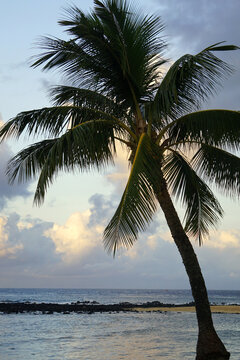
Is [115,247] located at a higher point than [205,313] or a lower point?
higher

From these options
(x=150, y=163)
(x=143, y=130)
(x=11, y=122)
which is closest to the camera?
(x=150, y=163)

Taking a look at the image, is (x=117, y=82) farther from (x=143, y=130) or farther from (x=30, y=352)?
(x=30, y=352)

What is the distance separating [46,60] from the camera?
526 inches

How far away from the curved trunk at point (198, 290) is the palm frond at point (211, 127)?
67.1 inches

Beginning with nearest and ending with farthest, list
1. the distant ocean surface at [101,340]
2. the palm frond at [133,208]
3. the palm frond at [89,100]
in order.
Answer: the palm frond at [133,208] → the palm frond at [89,100] → the distant ocean surface at [101,340]

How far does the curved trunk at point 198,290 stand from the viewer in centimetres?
1141

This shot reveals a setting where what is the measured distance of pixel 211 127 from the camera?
41.1ft

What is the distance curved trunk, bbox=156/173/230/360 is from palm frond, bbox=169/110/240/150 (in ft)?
5.60

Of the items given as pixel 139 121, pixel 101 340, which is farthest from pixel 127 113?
pixel 101 340

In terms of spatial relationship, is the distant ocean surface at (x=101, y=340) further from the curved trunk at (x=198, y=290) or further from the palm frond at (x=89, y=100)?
the palm frond at (x=89, y=100)

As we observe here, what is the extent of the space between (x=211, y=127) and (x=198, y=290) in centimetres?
407

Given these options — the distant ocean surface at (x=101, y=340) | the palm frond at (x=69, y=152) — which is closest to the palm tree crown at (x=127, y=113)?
the palm frond at (x=69, y=152)

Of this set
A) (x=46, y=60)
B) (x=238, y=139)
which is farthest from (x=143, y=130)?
(x=46, y=60)

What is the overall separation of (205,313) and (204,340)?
62cm
